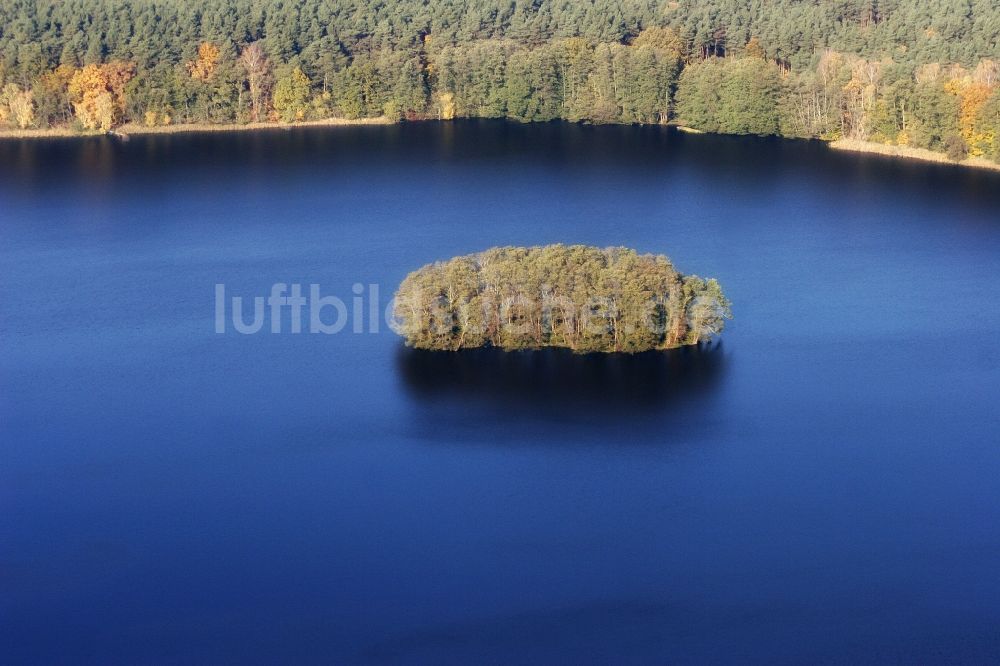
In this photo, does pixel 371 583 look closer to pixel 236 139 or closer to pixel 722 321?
pixel 722 321

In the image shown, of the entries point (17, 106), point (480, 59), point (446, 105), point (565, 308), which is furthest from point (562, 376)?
point (17, 106)

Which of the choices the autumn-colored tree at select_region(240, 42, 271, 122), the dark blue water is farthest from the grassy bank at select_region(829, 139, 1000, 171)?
the autumn-colored tree at select_region(240, 42, 271, 122)

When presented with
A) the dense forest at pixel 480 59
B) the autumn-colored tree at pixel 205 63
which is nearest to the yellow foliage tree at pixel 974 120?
the dense forest at pixel 480 59

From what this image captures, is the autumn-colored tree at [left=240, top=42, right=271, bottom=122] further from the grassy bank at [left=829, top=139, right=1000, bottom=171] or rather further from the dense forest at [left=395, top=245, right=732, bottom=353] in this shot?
the dense forest at [left=395, top=245, right=732, bottom=353]

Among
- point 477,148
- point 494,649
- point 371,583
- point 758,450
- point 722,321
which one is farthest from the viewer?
point 477,148

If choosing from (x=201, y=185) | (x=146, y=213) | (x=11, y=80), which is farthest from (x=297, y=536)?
(x=11, y=80)

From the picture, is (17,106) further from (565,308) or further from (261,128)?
(565,308)
